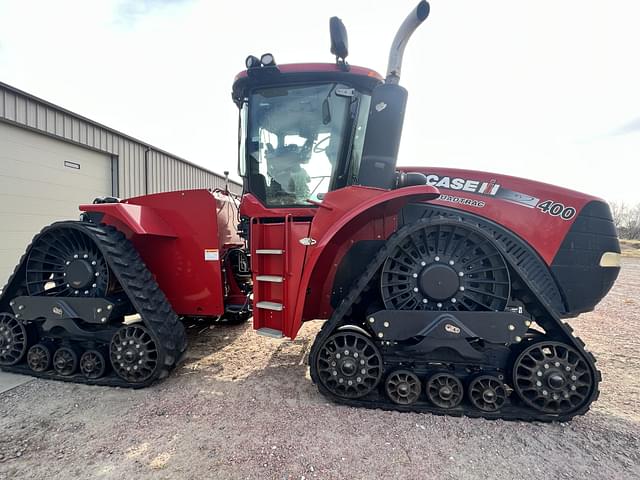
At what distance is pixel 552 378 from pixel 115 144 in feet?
34.3

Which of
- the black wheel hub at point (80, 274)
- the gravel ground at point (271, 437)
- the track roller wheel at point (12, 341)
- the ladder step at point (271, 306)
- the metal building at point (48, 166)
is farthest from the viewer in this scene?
the metal building at point (48, 166)

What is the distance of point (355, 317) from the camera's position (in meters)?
3.03

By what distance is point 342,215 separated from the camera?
9.45 ft

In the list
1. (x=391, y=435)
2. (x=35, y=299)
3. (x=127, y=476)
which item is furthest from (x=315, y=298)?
(x=35, y=299)

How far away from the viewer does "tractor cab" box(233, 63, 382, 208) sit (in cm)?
315

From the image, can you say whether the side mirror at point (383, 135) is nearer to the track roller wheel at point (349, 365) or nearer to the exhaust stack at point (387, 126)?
the exhaust stack at point (387, 126)

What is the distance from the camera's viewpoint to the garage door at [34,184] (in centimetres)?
654

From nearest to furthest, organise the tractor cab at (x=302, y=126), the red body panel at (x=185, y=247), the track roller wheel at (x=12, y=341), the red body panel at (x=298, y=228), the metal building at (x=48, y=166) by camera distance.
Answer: the red body panel at (x=298, y=228) → the tractor cab at (x=302, y=126) → the track roller wheel at (x=12, y=341) → the red body panel at (x=185, y=247) → the metal building at (x=48, y=166)

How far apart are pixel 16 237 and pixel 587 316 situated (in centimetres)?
1173

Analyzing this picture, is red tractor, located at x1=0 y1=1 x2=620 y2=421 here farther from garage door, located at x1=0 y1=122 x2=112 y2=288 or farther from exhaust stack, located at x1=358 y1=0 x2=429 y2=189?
garage door, located at x1=0 y1=122 x2=112 y2=288

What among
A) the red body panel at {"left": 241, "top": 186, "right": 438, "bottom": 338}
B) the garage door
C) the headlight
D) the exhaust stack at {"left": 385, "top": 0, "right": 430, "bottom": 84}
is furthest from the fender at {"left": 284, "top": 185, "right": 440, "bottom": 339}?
the garage door

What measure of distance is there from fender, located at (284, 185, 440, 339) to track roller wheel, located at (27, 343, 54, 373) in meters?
2.48

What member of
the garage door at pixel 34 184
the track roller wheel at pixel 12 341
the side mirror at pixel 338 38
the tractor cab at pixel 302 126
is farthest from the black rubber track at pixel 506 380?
the garage door at pixel 34 184

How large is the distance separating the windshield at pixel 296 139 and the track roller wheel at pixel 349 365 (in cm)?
136
